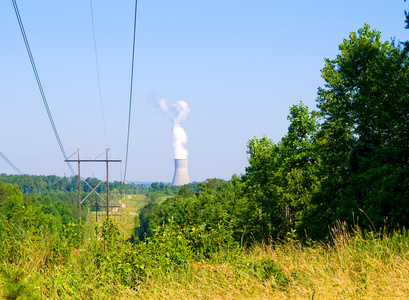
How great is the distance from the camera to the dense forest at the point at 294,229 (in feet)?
20.1

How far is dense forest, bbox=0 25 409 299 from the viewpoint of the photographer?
6129mm

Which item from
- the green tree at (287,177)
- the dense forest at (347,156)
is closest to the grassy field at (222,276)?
the dense forest at (347,156)

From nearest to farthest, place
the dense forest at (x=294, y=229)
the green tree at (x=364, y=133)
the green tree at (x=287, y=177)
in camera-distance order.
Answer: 1. the dense forest at (x=294, y=229)
2. the green tree at (x=364, y=133)
3. the green tree at (x=287, y=177)

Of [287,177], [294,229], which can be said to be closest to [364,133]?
[294,229]

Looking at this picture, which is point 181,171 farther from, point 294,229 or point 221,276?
point 221,276

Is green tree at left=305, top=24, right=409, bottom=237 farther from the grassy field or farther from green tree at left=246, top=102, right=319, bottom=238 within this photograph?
the grassy field

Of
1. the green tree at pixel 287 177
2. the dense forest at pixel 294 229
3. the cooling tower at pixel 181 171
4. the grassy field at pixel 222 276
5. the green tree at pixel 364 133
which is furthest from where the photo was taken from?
the cooling tower at pixel 181 171

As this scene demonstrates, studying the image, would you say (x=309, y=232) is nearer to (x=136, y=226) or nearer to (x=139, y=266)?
(x=139, y=266)

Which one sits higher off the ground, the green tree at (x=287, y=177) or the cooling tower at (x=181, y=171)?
the cooling tower at (x=181, y=171)

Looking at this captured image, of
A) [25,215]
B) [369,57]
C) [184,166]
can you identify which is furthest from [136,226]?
[25,215]

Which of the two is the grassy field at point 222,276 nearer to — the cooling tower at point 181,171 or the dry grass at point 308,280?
the dry grass at point 308,280

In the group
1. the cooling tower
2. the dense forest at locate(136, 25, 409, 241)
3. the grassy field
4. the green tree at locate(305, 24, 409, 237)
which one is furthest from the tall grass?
the cooling tower

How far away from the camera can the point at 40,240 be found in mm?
8594

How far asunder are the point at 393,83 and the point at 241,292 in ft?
71.0
